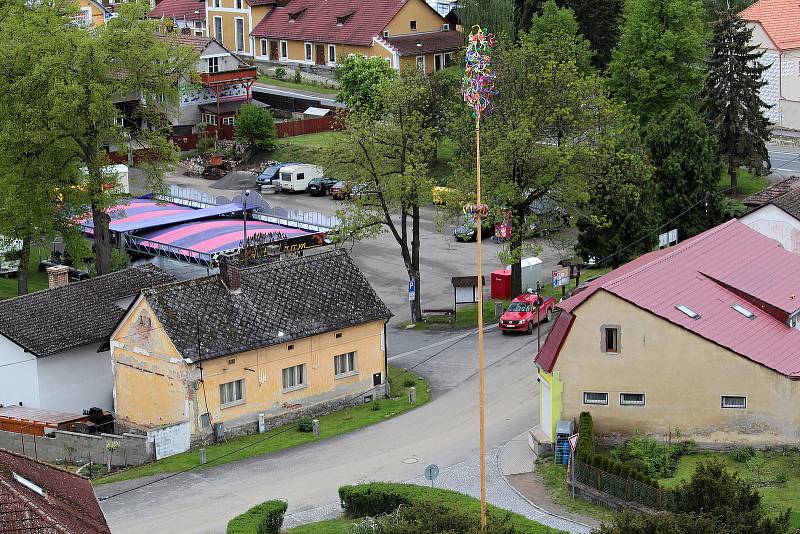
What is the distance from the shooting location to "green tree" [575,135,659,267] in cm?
6738

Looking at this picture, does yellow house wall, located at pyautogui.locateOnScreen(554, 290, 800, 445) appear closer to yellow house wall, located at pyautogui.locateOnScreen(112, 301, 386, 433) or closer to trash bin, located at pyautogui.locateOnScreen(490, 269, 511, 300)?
yellow house wall, located at pyautogui.locateOnScreen(112, 301, 386, 433)

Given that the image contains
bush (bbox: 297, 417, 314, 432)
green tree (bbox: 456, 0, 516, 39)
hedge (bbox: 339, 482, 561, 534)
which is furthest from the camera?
green tree (bbox: 456, 0, 516, 39)

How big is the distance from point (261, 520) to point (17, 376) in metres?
18.6

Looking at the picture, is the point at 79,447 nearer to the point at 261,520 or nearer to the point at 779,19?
the point at 261,520

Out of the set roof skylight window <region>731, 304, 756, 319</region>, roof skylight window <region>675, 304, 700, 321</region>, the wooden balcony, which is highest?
the wooden balcony

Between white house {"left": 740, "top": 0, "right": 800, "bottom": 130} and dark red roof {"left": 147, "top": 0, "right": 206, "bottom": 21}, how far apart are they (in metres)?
53.8

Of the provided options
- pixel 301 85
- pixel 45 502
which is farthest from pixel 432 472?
pixel 301 85

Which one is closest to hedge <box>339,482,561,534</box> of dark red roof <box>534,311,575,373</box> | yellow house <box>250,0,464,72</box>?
dark red roof <box>534,311,575,373</box>

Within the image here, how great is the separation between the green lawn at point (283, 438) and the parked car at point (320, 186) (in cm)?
3592

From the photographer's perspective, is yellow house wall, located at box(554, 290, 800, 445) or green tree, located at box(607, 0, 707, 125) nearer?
yellow house wall, located at box(554, 290, 800, 445)

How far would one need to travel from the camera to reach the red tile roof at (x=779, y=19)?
93.4 metres

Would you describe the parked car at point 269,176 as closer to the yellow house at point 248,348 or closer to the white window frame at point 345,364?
the yellow house at point 248,348

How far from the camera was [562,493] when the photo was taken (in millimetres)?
45500

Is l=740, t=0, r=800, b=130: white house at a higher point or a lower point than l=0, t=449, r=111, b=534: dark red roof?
higher
